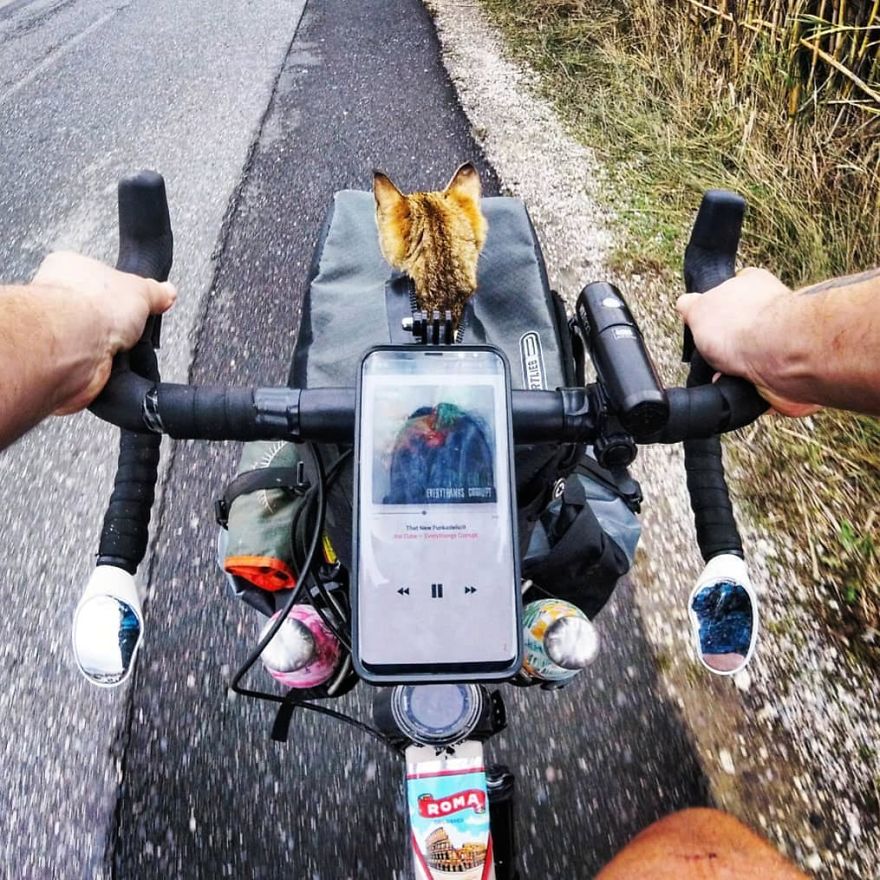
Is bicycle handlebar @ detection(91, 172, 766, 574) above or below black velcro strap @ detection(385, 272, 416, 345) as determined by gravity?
above

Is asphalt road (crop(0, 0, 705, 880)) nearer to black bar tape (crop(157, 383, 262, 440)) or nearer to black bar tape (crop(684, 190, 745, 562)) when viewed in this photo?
black bar tape (crop(684, 190, 745, 562))

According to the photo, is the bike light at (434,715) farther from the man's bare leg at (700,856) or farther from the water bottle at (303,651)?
the man's bare leg at (700,856)

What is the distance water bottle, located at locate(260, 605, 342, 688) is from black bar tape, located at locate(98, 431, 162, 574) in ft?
0.83

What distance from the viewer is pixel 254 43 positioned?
5664mm

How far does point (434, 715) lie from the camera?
1.06m

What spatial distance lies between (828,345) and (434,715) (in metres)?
0.79

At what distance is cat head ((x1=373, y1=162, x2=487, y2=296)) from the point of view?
3.77ft

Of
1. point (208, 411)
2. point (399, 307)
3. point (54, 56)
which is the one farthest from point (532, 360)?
point (54, 56)

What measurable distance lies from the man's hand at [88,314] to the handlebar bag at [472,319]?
36 centimetres

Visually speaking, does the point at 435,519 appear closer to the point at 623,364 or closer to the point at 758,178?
the point at 623,364

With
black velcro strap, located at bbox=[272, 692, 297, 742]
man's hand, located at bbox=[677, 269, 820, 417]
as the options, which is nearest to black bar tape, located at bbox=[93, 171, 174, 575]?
black velcro strap, located at bbox=[272, 692, 297, 742]

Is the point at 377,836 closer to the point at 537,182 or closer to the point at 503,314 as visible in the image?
the point at 503,314

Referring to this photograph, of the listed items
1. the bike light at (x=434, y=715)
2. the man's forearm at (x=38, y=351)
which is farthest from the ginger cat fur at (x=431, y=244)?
the bike light at (x=434, y=715)

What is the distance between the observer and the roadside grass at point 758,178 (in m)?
2.02
